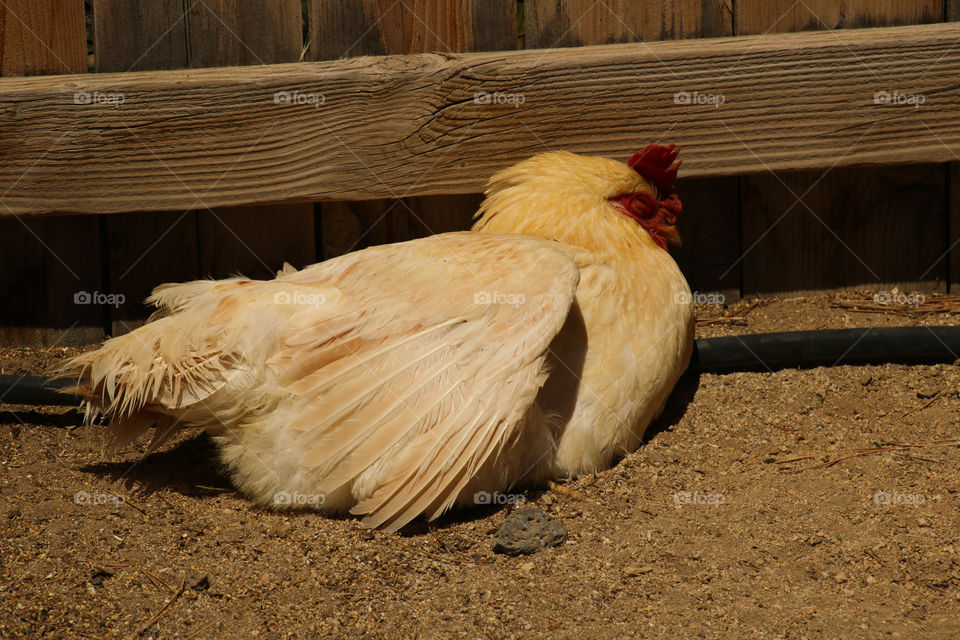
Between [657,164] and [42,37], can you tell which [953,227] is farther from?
[42,37]

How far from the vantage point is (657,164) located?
352 cm

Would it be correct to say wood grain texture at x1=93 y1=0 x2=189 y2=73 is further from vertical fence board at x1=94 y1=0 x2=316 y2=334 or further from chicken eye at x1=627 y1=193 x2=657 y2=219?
chicken eye at x1=627 y1=193 x2=657 y2=219

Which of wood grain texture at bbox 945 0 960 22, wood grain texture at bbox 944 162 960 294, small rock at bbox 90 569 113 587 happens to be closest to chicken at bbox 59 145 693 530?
small rock at bbox 90 569 113 587

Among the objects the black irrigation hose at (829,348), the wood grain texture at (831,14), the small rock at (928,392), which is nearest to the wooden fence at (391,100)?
Result: the wood grain texture at (831,14)

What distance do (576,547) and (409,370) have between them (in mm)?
792

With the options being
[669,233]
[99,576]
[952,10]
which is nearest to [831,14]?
[952,10]

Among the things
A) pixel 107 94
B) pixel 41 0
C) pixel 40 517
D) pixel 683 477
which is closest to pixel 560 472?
pixel 683 477

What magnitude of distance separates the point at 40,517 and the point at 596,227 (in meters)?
2.29

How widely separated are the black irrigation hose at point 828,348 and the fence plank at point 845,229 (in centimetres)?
57

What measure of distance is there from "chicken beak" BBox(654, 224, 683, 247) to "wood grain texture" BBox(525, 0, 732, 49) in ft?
2.79

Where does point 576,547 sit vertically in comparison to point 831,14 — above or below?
below

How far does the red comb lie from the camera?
3494 mm

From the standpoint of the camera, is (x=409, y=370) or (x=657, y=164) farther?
(x=657, y=164)

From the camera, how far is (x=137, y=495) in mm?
2990
